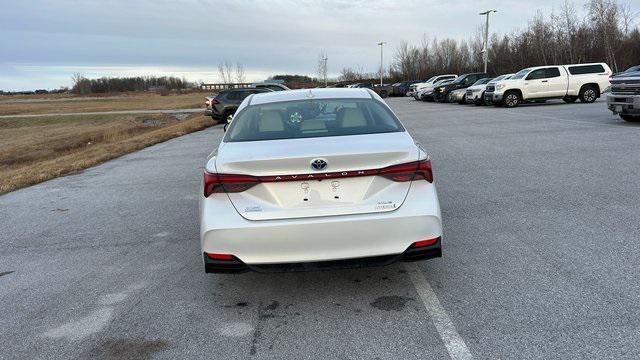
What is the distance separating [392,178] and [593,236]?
262 cm

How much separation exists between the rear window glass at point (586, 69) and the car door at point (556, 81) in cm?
49

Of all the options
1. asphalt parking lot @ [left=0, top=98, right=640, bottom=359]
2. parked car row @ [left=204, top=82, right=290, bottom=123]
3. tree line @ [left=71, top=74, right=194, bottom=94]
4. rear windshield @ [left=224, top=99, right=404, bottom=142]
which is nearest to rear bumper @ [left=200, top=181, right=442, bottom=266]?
asphalt parking lot @ [left=0, top=98, right=640, bottom=359]

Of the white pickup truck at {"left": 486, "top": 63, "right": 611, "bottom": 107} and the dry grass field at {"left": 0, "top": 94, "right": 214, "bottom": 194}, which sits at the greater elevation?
the white pickup truck at {"left": 486, "top": 63, "right": 611, "bottom": 107}

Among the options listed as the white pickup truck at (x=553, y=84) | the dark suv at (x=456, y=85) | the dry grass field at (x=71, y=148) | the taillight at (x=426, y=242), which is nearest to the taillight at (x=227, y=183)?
the taillight at (x=426, y=242)

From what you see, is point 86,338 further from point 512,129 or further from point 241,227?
point 512,129

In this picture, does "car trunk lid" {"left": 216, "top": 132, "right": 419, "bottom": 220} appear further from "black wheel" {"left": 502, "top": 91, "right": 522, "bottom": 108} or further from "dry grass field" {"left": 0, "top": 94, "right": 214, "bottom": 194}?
"black wheel" {"left": 502, "top": 91, "right": 522, "bottom": 108}

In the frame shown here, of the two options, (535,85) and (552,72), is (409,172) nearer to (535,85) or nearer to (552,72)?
(535,85)

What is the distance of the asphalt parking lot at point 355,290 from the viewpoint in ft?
11.0

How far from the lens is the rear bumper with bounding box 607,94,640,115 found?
13375mm

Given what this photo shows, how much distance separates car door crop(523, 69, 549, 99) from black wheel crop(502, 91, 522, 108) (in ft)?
1.25

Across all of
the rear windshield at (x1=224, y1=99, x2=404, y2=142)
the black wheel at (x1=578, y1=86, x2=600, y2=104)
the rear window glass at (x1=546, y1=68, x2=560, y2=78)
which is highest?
the rear window glass at (x1=546, y1=68, x2=560, y2=78)

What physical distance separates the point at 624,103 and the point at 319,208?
42.9ft

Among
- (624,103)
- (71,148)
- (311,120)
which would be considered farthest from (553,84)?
(311,120)

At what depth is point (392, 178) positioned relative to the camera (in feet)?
12.2
